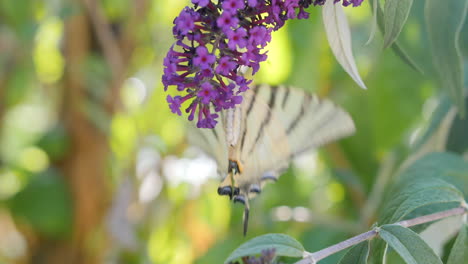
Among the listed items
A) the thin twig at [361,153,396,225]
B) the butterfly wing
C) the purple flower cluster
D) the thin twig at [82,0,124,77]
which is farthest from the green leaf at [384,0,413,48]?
the thin twig at [82,0,124,77]

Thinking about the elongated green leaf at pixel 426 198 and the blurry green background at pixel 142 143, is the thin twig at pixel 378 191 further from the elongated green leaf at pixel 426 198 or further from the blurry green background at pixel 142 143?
the elongated green leaf at pixel 426 198

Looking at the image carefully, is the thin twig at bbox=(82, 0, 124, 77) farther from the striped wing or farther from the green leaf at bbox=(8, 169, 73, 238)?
the striped wing

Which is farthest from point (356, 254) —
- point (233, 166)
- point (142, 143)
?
point (142, 143)

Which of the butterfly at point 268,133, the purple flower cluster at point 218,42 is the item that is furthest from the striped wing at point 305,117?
the purple flower cluster at point 218,42

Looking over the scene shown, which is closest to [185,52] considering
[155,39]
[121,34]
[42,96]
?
[155,39]

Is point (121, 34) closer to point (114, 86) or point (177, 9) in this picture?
point (114, 86)
